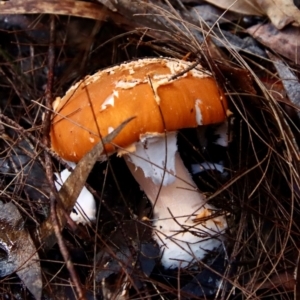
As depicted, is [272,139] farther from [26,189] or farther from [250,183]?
[26,189]

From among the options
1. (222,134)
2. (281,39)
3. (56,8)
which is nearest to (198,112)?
(222,134)

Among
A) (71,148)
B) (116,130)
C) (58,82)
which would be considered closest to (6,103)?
(58,82)

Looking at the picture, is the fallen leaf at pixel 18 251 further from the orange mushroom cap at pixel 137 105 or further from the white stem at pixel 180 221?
the white stem at pixel 180 221

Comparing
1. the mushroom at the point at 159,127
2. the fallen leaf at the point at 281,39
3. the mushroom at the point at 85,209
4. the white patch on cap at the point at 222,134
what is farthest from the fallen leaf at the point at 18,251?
the fallen leaf at the point at 281,39

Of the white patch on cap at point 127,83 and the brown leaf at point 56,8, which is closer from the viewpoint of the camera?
the white patch on cap at point 127,83

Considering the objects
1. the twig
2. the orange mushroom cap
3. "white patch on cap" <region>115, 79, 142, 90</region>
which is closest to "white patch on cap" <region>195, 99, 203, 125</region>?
the orange mushroom cap
